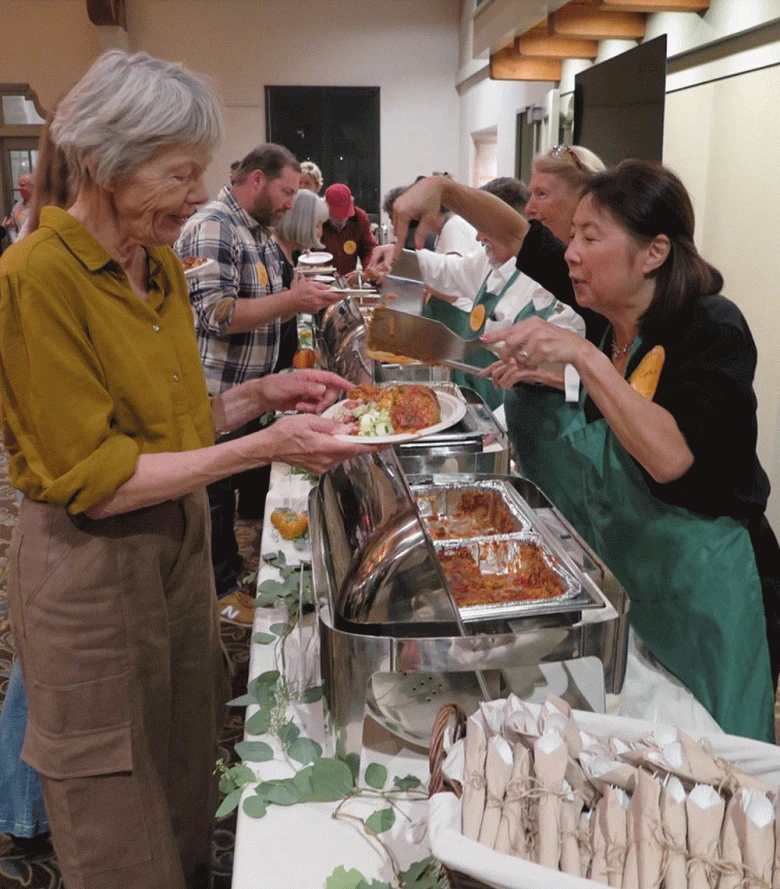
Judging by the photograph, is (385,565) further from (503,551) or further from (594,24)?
(594,24)

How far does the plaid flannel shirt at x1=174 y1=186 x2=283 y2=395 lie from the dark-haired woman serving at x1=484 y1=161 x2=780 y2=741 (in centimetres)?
170

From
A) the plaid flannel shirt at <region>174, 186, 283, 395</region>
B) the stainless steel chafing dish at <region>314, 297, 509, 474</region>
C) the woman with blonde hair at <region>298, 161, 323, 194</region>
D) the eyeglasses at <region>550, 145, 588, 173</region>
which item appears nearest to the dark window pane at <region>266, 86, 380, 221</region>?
the woman with blonde hair at <region>298, 161, 323, 194</region>

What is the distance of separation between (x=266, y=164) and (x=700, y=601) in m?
2.48

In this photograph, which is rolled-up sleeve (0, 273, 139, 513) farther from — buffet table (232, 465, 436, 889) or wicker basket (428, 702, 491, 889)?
wicker basket (428, 702, 491, 889)

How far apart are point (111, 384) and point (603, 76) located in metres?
3.85

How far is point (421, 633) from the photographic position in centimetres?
112

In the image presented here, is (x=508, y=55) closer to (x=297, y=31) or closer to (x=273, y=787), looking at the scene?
(x=297, y=31)

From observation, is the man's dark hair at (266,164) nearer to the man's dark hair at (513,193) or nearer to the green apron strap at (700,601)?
the man's dark hair at (513,193)

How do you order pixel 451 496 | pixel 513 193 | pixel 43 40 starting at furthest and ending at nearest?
1. pixel 43 40
2. pixel 513 193
3. pixel 451 496

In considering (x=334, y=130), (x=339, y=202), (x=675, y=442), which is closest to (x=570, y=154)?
(x=675, y=442)

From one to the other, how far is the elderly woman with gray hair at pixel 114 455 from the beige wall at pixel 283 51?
9080mm

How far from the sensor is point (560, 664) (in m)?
1.34

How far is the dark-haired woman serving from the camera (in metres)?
1.30

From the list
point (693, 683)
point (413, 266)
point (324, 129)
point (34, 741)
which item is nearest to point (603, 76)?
point (413, 266)
